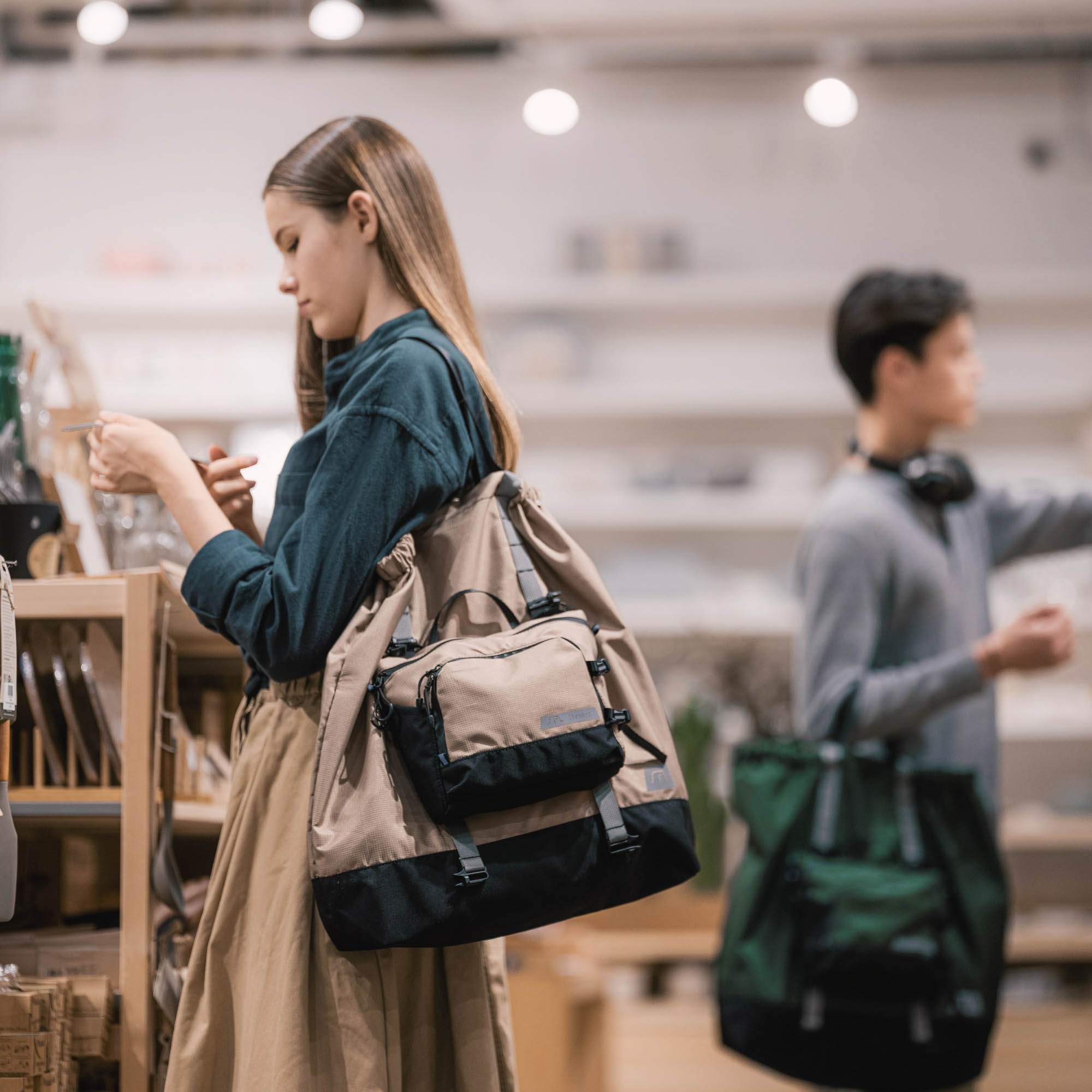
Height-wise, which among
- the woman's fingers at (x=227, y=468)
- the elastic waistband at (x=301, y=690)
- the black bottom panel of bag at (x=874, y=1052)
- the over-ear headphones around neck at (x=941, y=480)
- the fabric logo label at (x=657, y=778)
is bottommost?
the black bottom panel of bag at (x=874, y=1052)

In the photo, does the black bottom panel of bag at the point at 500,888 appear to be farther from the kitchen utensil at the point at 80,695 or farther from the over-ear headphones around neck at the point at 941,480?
the over-ear headphones around neck at the point at 941,480

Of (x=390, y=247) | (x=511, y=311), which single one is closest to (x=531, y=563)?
(x=390, y=247)

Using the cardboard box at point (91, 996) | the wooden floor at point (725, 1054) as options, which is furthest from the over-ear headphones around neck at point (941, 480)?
the wooden floor at point (725, 1054)

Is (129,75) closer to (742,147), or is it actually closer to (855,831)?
(742,147)

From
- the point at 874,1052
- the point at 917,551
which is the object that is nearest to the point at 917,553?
the point at 917,551

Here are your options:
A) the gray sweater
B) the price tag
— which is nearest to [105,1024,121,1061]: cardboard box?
the price tag

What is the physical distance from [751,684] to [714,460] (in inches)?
31.5

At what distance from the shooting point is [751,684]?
414cm

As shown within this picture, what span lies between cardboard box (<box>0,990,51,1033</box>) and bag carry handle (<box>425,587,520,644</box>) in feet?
1.74

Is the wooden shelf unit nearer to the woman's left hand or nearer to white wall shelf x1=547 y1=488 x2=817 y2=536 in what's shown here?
the woman's left hand

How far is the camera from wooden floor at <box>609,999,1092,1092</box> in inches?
134

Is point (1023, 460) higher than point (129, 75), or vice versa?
point (129, 75)

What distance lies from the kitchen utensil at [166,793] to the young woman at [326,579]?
0.37 ft

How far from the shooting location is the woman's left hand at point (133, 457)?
1.26 meters
